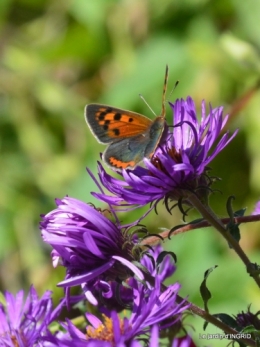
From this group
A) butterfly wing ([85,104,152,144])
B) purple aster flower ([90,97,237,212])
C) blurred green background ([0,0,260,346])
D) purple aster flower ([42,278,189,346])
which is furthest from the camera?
blurred green background ([0,0,260,346])

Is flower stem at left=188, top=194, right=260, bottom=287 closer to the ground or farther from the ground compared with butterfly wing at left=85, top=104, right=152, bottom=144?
closer to the ground

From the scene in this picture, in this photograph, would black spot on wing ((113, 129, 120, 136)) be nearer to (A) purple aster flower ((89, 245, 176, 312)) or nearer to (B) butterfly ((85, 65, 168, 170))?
(B) butterfly ((85, 65, 168, 170))

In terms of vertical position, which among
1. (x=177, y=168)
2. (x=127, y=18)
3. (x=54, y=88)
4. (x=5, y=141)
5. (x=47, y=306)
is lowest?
(x=47, y=306)

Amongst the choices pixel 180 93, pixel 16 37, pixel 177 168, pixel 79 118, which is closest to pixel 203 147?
pixel 177 168

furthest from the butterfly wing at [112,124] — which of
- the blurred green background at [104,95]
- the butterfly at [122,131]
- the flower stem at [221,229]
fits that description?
the blurred green background at [104,95]

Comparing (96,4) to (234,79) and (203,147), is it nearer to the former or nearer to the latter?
(234,79)

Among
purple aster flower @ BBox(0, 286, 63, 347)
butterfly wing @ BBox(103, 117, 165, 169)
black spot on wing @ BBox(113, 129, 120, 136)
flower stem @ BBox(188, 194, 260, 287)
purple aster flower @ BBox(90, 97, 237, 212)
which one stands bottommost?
purple aster flower @ BBox(0, 286, 63, 347)

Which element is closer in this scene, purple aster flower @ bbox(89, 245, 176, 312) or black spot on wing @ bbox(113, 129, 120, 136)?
purple aster flower @ bbox(89, 245, 176, 312)

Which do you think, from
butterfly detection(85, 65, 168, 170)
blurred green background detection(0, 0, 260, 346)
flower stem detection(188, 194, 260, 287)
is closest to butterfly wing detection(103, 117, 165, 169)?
butterfly detection(85, 65, 168, 170)
